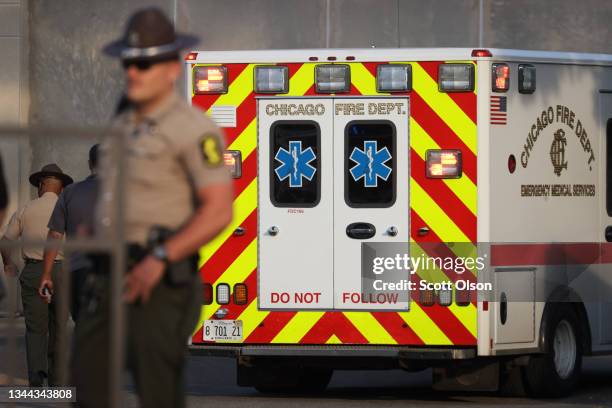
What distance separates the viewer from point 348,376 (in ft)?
44.7

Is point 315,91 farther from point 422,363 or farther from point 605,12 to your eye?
point 605,12

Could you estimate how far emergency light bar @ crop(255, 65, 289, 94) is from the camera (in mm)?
10898

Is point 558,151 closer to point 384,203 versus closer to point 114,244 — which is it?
point 384,203

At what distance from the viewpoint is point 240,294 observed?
11.1 meters

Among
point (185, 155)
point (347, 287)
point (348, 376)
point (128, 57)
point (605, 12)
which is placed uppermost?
point (605, 12)

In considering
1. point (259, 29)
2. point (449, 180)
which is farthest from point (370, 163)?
Result: point (259, 29)

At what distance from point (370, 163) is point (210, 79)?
4.02 ft

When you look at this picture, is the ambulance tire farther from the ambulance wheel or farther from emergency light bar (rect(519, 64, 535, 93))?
the ambulance wheel

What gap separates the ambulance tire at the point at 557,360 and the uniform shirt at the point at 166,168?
6452mm

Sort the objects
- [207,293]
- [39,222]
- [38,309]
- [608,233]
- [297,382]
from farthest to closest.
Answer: [297,382] → [608,233] → [38,309] → [39,222] → [207,293]

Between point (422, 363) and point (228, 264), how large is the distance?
148cm

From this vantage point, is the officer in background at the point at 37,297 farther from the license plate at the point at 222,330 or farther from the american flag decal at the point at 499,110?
the american flag decal at the point at 499,110

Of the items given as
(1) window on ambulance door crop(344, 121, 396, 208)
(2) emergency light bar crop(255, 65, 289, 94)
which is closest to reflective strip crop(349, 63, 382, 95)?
(1) window on ambulance door crop(344, 121, 396, 208)

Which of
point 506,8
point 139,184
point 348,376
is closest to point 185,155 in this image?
point 139,184
